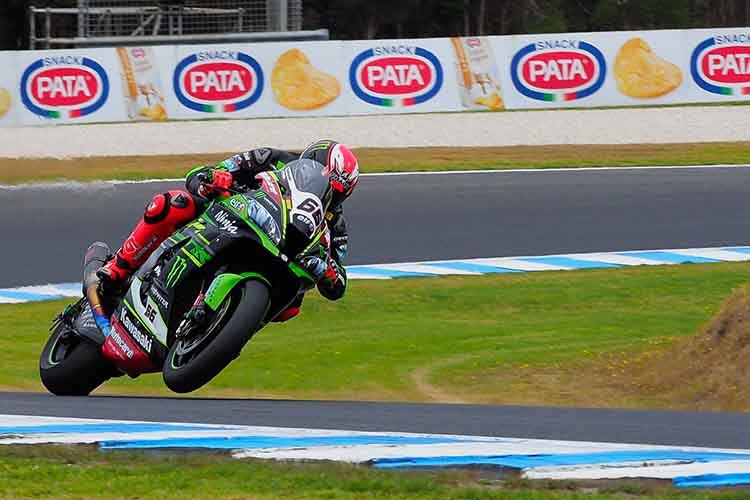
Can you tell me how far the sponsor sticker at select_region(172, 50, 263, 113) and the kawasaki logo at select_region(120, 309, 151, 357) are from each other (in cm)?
1505

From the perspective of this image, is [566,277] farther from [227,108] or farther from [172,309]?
[227,108]

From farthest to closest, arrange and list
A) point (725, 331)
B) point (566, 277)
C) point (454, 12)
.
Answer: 1. point (454, 12)
2. point (566, 277)
3. point (725, 331)

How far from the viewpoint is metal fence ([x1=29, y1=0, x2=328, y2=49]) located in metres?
26.3

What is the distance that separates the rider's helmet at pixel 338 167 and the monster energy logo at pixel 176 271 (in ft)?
2.73

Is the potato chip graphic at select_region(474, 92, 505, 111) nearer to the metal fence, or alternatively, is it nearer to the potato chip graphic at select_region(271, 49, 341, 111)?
the potato chip graphic at select_region(271, 49, 341, 111)

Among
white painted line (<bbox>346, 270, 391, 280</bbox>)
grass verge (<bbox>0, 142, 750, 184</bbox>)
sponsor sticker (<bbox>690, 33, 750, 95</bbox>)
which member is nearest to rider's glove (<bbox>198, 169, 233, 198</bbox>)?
white painted line (<bbox>346, 270, 391, 280</bbox>)

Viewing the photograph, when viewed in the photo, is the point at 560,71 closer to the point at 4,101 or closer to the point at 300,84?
the point at 300,84

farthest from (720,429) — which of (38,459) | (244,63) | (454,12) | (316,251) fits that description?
(454,12)

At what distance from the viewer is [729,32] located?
2289 cm

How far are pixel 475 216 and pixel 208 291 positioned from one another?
9.07m

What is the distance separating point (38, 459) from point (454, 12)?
106 feet

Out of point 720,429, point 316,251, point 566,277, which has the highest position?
point 316,251

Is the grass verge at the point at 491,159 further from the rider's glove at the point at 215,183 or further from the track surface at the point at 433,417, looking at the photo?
the track surface at the point at 433,417

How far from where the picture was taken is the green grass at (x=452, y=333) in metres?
9.64
